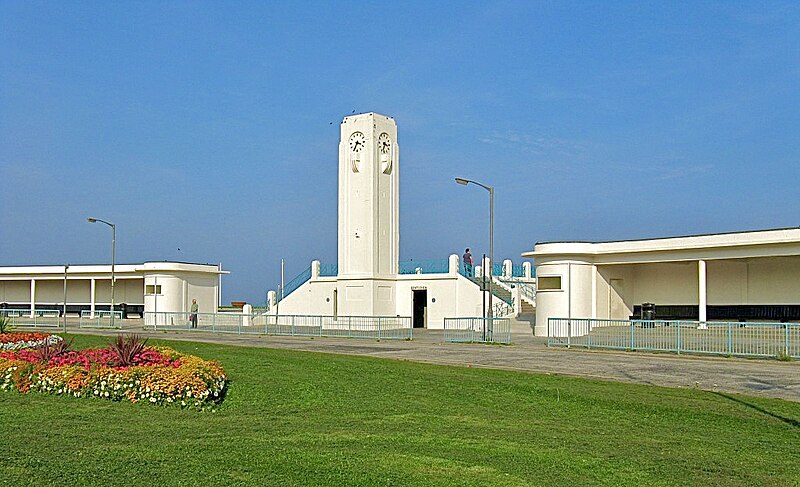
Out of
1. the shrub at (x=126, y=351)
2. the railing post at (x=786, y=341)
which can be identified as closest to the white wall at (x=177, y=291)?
the railing post at (x=786, y=341)

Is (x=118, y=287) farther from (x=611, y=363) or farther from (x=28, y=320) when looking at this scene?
(x=611, y=363)

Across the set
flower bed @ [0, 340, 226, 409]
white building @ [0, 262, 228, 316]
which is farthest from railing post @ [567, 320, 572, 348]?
white building @ [0, 262, 228, 316]

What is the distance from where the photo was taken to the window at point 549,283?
3956 cm

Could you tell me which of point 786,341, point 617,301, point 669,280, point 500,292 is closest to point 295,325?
point 500,292

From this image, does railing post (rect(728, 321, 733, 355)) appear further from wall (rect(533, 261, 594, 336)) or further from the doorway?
the doorway

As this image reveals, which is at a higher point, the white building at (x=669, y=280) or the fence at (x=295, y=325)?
the white building at (x=669, y=280)

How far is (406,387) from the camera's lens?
617 inches

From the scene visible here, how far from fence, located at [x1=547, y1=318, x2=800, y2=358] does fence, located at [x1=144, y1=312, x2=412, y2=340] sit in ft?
27.5

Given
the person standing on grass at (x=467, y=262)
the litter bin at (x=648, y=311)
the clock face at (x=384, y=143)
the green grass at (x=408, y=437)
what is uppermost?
the clock face at (x=384, y=143)

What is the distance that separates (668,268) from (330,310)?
809 inches

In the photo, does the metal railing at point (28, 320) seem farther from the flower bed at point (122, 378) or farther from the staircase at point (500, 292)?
the flower bed at point (122, 378)

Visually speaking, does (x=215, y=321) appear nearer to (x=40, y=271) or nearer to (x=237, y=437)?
(x=40, y=271)

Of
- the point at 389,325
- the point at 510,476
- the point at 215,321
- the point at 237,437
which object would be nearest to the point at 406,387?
the point at 237,437

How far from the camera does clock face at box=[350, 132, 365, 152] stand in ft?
154
